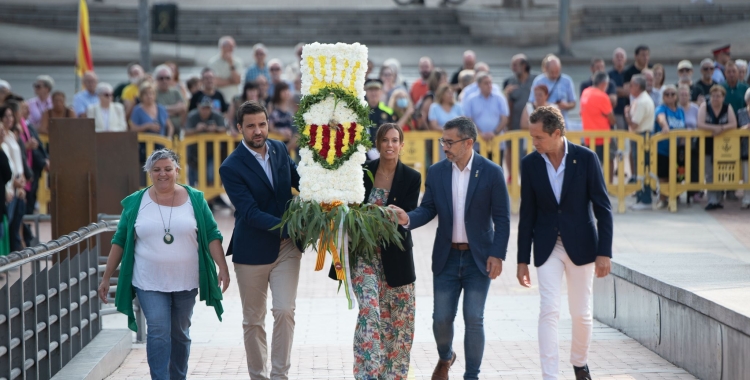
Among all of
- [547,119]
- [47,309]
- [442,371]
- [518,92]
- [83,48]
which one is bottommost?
[442,371]

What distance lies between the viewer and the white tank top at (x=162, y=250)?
713 cm

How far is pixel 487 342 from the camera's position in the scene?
9445 millimetres

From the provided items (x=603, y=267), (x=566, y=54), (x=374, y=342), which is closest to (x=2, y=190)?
(x=374, y=342)

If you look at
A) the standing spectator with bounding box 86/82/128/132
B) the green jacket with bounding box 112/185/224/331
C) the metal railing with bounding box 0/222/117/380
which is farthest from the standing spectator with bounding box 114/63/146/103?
the green jacket with bounding box 112/185/224/331

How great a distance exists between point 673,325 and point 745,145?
870 cm

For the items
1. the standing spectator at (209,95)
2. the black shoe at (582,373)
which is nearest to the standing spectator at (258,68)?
the standing spectator at (209,95)

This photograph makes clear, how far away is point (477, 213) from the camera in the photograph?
7.53 metres

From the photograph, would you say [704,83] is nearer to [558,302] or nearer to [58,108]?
[58,108]

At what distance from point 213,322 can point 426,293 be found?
2444 mm

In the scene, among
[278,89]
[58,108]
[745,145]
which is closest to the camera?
[278,89]

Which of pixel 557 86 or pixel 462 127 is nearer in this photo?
pixel 462 127

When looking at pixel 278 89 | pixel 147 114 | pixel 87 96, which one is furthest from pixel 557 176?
pixel 87 96

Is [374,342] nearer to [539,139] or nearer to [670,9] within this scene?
[539,139]

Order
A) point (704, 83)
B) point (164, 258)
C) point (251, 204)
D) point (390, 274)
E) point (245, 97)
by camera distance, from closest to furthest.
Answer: point (164, 258)
point (251, 204)
point (390, 274)
point (245, 97)
point (704, 83)
